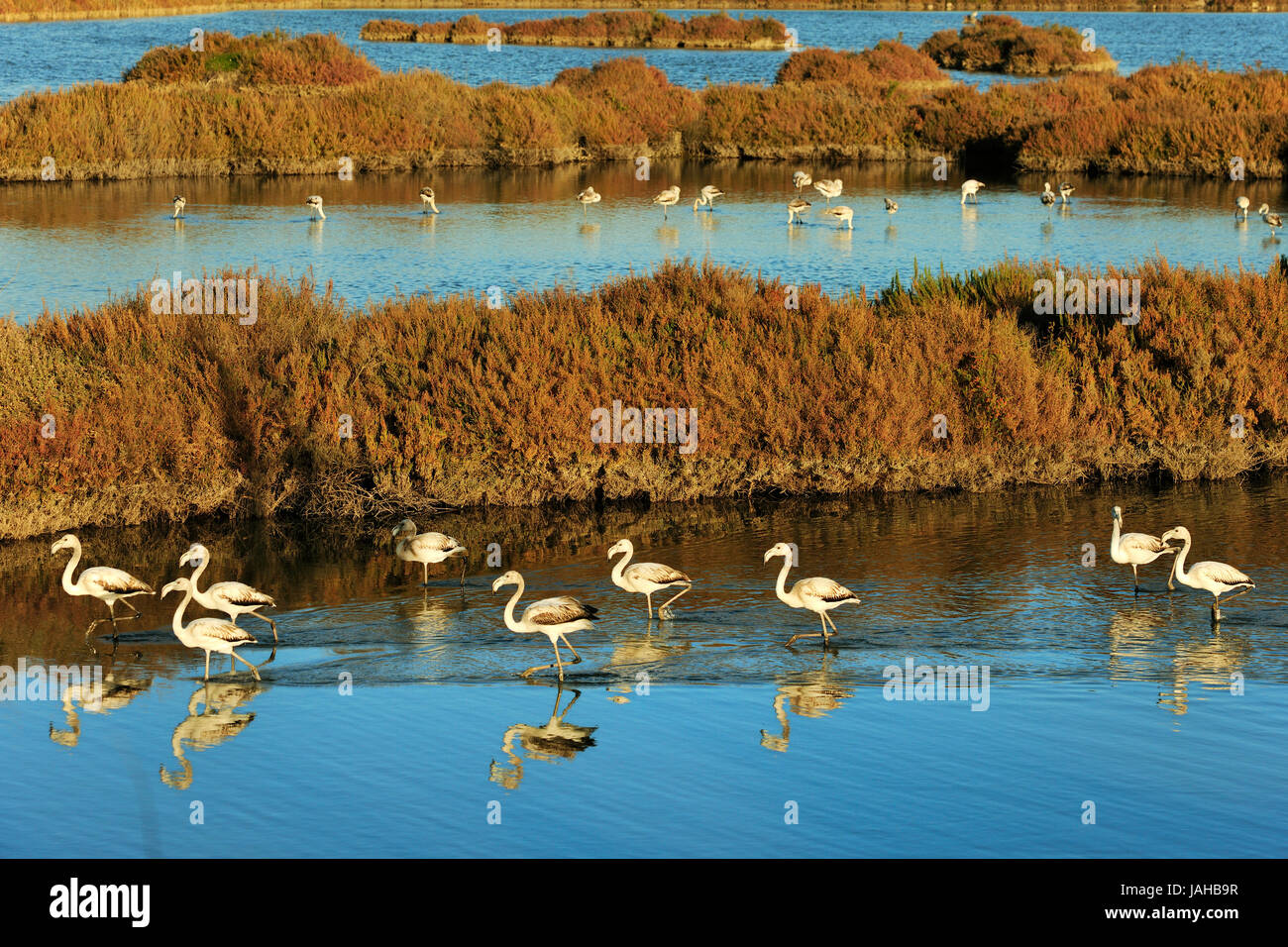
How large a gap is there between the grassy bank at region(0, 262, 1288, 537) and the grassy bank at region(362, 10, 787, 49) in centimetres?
7299

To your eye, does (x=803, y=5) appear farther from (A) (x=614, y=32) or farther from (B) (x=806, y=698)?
(B) (x=806, y=698)

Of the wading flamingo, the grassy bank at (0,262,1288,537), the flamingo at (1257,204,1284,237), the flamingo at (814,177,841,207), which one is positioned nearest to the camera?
the grassy bank at (0,262,1288,537)

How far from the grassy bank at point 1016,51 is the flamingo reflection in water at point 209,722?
6814 cm

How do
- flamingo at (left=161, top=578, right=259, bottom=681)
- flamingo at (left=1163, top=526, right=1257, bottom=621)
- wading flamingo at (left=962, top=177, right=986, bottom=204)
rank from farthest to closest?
wading flamingo at (left=962, top=177, right=986, bottom=204) < flamingo at (left=1163, top=526, right=1257, bottom=621) < flamingo at (left=161, top=578, right=259, bottom=681)

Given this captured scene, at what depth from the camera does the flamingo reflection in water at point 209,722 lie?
410 inches

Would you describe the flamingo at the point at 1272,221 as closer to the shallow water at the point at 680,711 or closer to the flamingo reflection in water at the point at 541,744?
the shallow water at the point at 680,711

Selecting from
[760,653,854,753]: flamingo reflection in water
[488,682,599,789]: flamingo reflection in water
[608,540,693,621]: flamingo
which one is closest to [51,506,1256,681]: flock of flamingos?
[608,540,693,621]: flamingo

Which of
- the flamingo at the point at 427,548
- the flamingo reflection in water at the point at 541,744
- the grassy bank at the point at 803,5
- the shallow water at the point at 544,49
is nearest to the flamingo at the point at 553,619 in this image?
the flamingo reflection in water at the point at 541,744

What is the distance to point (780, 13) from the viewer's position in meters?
127

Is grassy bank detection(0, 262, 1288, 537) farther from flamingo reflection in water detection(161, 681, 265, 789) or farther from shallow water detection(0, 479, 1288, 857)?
flamingo reflection in water detection(161, 681, 265, 789)

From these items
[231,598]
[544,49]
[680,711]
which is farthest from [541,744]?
[544,49]

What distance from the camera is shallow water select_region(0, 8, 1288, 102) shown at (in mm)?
68938

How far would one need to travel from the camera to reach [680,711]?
11.4 meters

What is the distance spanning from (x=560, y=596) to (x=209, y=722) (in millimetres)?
3249
